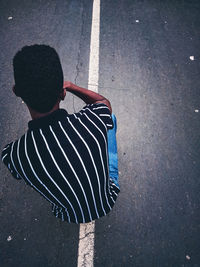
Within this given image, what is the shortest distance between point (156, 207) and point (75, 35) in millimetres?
3427

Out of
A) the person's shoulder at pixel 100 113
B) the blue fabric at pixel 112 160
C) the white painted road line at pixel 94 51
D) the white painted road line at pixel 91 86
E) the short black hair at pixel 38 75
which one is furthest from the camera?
the white painted road line at pixel 94 51

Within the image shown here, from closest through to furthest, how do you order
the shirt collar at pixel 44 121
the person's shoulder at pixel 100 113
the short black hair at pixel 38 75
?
the short black hair at pixel 38 75, the shirt collar at pixel 44 121, the person's shoulder at pixel 100 113

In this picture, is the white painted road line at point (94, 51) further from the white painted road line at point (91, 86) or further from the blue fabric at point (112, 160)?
the blue fabric at point (112, 160)

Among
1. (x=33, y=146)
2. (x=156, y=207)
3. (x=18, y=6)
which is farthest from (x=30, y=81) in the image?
(x=18, y=6)

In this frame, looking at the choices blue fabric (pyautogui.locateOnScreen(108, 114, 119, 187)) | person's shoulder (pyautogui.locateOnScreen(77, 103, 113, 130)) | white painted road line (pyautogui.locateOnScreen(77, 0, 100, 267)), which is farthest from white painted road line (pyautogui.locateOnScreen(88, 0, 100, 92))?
person's shoulder (pyautogui.locateOnScreen(77, 103, 113, 130))

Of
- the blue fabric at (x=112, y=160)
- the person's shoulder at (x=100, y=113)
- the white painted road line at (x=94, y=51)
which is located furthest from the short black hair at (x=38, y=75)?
the white painted road line at (x=94, y=51)

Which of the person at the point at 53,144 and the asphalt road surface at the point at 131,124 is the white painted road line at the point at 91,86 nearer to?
the asphalt road surface at the point at 131,124

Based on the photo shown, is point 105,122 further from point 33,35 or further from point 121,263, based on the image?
point 33,35

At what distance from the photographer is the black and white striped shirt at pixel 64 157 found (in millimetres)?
1382

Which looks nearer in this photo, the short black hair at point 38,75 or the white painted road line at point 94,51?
the short black hair at point 38,75

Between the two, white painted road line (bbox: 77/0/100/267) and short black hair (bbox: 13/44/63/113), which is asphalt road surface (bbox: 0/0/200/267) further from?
short black hair (bbox: 13/44/63/113)

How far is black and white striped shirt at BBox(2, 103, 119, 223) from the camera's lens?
1.38 metres

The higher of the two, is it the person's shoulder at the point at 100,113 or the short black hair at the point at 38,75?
the short black hair at the point at 38,75

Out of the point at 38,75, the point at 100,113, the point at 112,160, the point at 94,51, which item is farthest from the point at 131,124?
the point at 38,75
